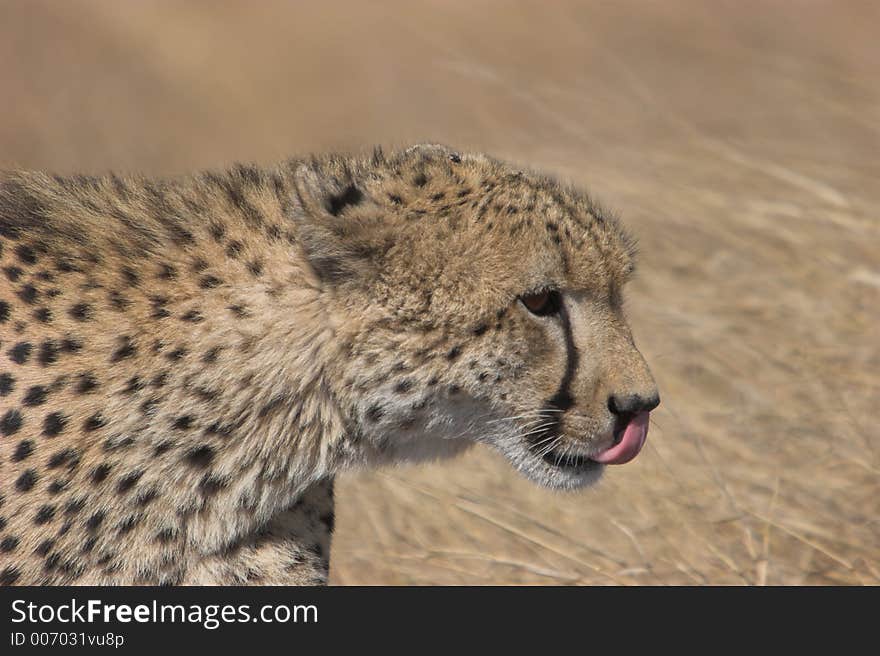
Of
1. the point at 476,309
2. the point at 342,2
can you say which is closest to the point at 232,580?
the point at 476,309

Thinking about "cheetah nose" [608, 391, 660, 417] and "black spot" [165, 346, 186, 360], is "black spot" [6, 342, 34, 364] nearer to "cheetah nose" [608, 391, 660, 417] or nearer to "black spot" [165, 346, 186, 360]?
"black spot" [165, 346, 186, 360]

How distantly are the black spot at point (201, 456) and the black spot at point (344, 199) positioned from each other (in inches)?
20.0

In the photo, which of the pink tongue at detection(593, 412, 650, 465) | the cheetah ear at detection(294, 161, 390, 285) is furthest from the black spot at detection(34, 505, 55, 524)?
the pink tongue at detection(593, 412, 650, 465)

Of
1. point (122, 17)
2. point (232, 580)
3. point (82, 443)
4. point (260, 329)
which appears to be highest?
point (122, 17)

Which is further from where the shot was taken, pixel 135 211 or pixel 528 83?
pixel 528 83

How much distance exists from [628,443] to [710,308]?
1989mm

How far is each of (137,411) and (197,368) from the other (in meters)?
0.14

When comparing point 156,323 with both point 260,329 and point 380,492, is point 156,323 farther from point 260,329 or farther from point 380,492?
point 380,492

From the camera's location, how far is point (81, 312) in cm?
254

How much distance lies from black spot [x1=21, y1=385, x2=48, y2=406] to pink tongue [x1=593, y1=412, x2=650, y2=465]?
42.5 inches

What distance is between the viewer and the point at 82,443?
246cm

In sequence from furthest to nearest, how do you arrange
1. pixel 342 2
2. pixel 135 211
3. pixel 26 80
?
pixel 342 2
pixel 26 80
pixel 135 211

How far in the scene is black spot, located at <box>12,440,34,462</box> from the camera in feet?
7.94

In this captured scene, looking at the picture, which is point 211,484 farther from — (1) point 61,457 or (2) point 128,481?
(1) point 61,457
